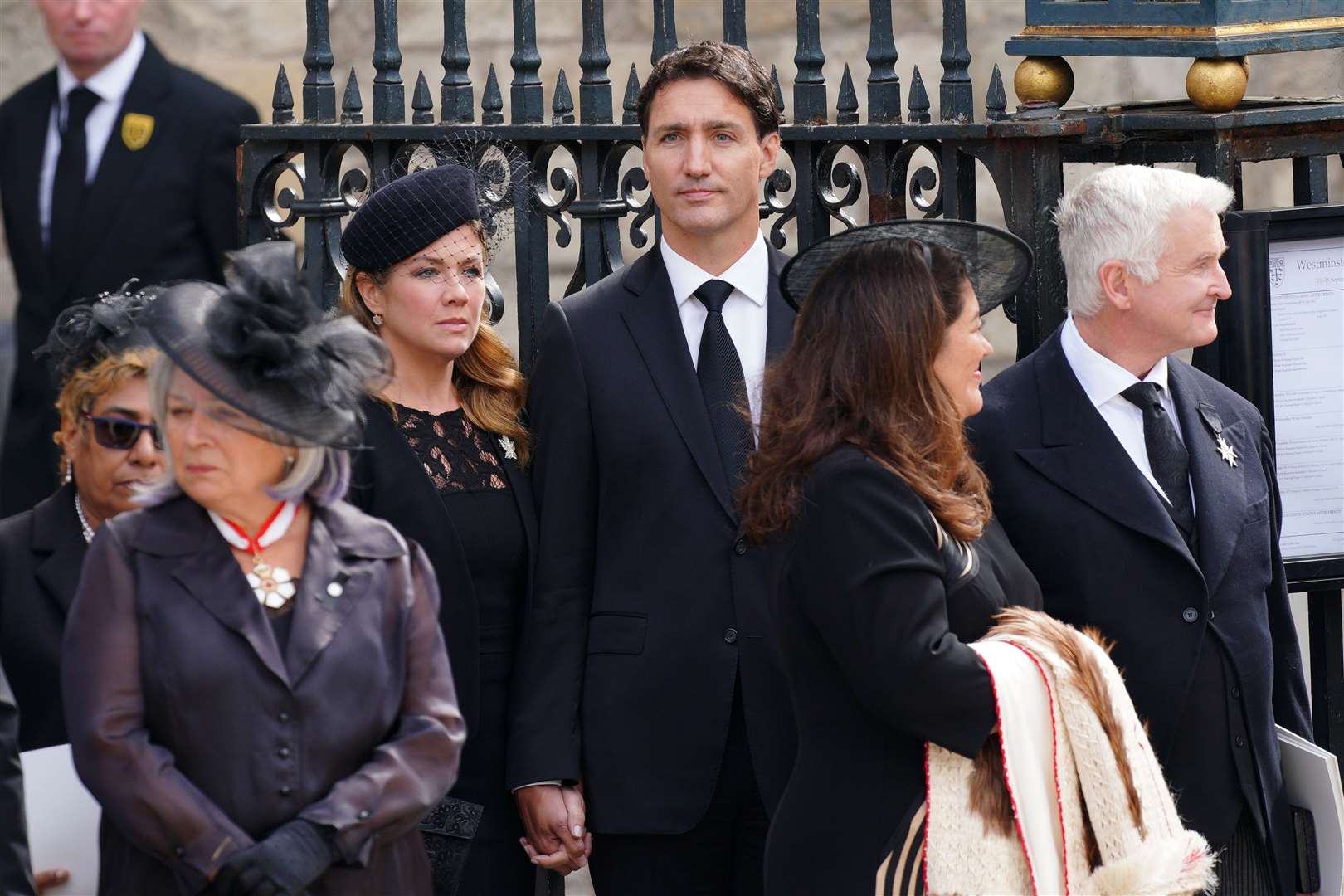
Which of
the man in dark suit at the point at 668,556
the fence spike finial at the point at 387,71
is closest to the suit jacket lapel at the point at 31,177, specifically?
the fence spike finial at the point at 387,71

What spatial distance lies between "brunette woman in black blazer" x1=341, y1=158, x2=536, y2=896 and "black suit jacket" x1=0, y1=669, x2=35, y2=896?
99 centimetres

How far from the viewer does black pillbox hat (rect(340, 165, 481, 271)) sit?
362 centimetres

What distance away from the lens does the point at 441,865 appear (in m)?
3.45

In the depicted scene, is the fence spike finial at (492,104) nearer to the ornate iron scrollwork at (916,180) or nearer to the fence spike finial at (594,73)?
the fence spike finial at (594,73)

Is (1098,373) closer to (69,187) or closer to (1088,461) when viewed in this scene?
(1088,461)

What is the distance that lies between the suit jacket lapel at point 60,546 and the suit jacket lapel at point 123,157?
1.52m

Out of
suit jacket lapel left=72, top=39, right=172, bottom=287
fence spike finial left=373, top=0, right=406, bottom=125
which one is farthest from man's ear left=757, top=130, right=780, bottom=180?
suit jacket lapel left=72, top=39, right=172, bottom=287

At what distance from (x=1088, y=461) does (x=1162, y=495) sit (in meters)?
0.15

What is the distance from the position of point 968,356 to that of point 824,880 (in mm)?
793

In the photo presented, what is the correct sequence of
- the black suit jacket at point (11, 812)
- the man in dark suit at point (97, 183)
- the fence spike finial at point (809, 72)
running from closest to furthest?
the black suit jacket at point (11, 812) → the fence spike finial at point (809, 72) → the man in dark suit at point (97, 183)

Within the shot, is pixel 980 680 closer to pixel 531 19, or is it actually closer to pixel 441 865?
pixel 441 865

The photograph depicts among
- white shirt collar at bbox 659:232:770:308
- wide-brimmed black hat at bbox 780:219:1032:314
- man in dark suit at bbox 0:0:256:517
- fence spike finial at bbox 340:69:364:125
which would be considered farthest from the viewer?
man in dark suit at bbox 0:0:256:517

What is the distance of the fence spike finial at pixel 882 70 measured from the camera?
3906 mm

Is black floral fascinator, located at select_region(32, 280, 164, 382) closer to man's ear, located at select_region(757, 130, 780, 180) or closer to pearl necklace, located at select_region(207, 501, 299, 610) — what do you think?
pearl necklace, located at select_region(207, 501, 299, 610)
